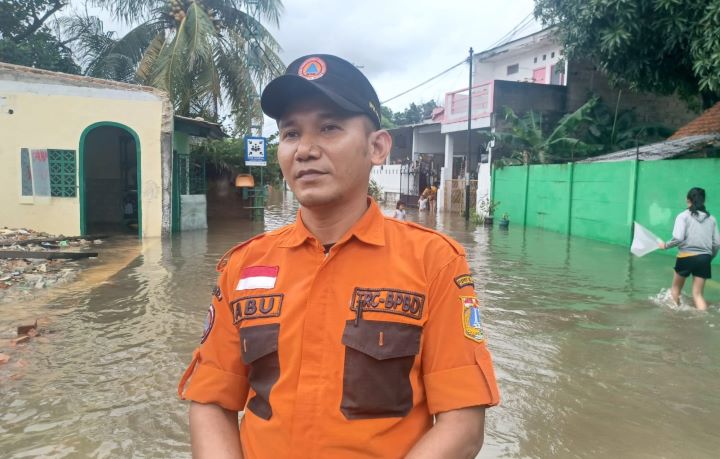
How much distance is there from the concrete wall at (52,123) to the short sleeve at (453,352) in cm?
1250

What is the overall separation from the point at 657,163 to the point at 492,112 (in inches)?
361

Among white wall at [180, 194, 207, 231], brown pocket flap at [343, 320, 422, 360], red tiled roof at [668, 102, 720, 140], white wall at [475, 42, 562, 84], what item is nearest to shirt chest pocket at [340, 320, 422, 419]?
brown pocket flap at [343, 320, 422, 360]

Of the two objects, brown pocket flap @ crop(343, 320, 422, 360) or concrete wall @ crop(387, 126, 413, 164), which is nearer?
A: brown pocket flap @ crop(343, 320, 422, 360)

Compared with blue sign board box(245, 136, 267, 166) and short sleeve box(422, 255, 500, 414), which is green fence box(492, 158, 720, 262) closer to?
blue sign board box(245, 136, 267, 166)

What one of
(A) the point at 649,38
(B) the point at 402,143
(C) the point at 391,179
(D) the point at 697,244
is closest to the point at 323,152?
(D) the point at 697,244

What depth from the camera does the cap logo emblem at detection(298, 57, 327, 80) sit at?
5.13 ft

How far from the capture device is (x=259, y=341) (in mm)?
1533

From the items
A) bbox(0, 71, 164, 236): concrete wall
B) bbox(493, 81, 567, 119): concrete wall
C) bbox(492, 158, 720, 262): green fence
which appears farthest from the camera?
bbox(493, 81, 567, 119): concrete wall

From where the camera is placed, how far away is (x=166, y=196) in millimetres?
13203

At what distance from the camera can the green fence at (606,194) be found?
36.3 feet

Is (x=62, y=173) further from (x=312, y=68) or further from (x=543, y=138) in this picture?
(x=543, y=138)

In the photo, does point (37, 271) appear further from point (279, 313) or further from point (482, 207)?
point (482, 207)

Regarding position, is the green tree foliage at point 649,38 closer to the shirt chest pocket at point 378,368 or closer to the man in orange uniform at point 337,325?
the man in orange uniform at point 337,325

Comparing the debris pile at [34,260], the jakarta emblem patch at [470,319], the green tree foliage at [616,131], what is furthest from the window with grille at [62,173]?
the green tree foliage at [616,131]
